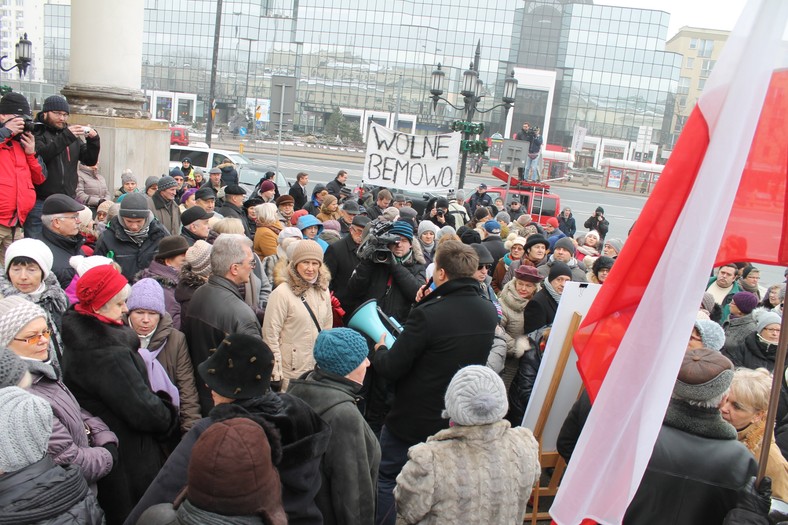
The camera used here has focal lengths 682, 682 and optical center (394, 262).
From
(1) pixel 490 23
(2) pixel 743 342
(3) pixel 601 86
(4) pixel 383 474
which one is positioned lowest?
(4) pixel 383 474

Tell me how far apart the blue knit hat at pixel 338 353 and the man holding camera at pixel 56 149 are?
4.16m

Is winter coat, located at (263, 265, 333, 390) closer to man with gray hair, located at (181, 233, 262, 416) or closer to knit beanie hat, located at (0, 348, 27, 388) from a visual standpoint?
man with gray hair, located at (181, 233, 262, 416)

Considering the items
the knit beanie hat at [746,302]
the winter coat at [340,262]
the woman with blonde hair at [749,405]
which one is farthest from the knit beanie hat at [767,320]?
the winter coat at [340,262]

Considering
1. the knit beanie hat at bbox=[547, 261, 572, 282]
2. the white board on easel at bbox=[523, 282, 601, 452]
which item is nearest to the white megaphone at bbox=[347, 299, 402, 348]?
the white board on easel at bbox=[523, 282, 601, 452]

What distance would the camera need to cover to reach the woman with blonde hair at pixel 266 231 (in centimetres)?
653

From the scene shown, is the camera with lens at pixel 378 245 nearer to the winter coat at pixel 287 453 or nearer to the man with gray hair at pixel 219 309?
the man with gray hair at pixel 219 309

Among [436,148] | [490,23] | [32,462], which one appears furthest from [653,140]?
[32,462]

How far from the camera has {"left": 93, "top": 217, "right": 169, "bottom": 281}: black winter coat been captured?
17.6 ft

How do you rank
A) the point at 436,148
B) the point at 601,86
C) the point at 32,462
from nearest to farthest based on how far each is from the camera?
the point at 32,462
the point at 436,148
the point at 601,86

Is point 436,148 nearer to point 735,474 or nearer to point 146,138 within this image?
point 146,138

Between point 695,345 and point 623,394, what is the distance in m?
2.35

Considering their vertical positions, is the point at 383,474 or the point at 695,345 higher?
the point at 695,345

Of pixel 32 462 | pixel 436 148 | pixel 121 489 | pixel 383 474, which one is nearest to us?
pixel 32 462

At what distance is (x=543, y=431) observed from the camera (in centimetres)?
448
